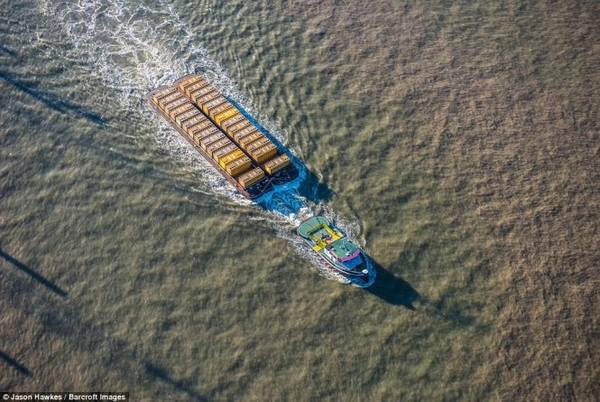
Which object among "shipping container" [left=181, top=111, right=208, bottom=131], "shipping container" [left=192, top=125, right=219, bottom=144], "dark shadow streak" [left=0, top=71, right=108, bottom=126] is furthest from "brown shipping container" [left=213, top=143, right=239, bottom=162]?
"dark shadow streak" [left=0, top=71, right=108, bottom=126]

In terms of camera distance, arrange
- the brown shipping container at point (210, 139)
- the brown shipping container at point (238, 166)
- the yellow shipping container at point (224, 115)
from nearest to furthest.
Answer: the brown shipping container at point (238, 166) → the brown shipping container at point (210, 139) → the yellow shipping container at point (224, 115)

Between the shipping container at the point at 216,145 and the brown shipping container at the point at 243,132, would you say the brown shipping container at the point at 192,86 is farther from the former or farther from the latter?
the brown shipping container at the point at 243,132

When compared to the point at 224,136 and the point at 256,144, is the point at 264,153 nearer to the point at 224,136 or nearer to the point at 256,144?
the point at 256,144

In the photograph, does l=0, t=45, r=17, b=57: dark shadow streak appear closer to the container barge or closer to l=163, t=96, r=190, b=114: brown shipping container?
the container barge

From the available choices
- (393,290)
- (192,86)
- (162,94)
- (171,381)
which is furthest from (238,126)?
(171,381)

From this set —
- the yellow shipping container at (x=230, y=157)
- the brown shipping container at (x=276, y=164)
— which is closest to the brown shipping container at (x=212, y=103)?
the yellow shipping container at (x=230, y=157)

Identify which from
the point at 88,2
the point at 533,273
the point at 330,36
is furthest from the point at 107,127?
the point at 533,273

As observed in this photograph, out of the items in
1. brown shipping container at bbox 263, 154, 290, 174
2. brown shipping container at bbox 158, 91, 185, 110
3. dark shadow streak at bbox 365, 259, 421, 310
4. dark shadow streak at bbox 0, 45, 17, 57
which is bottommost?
dark shadow streak at bbox 365, 259, 421, 310
